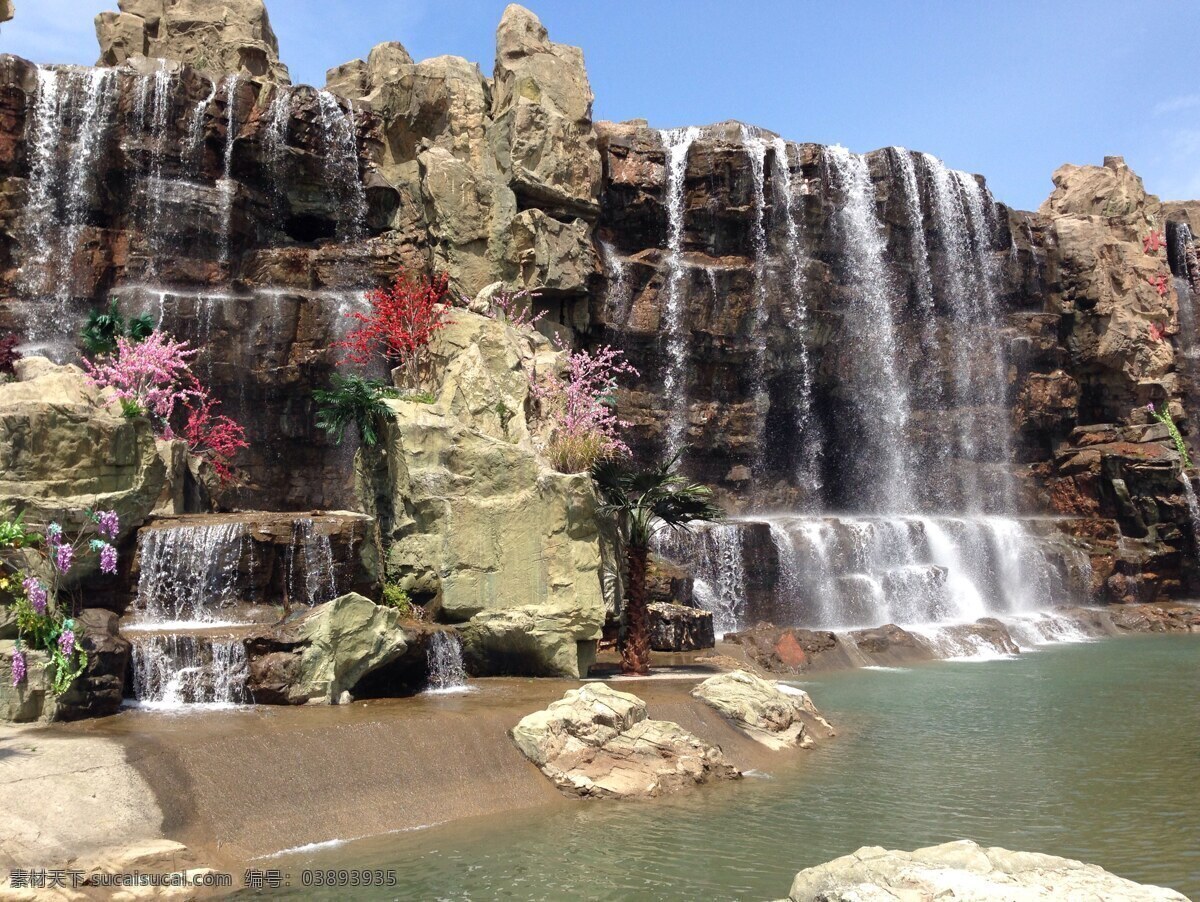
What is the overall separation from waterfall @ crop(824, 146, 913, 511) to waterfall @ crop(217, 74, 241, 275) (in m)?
19.1

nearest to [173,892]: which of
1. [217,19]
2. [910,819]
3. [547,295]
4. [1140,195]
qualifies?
[910,819]

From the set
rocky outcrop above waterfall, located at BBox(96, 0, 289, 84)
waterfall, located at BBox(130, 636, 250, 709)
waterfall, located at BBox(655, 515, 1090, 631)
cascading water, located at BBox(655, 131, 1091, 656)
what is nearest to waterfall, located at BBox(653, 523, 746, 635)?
waterfall, located at BBox(655, 515, 1090, 631)

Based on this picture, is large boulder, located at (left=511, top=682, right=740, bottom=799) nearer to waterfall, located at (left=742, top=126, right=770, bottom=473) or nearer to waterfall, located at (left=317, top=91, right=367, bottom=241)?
waterfall, located at (left=317, top=91, right=367, bottom=241)

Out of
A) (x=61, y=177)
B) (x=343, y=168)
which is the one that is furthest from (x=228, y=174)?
(x=61, y=177)

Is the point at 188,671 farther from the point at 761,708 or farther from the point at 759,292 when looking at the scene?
the point at 759,292

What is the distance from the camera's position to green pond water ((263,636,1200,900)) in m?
8.55

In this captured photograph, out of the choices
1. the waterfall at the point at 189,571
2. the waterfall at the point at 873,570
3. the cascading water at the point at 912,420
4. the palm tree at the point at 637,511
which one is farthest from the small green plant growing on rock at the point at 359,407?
the cascading water at the point at 912,420

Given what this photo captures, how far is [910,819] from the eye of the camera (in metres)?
10.1

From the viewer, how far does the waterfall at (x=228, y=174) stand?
95.1ft

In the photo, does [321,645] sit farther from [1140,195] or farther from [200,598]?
[1140,195]

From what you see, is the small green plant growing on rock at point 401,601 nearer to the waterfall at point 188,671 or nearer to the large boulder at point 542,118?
the waterfall at point 188,671

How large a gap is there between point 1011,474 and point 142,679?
108 feet

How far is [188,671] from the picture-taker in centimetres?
1273

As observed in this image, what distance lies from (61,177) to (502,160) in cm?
1148
